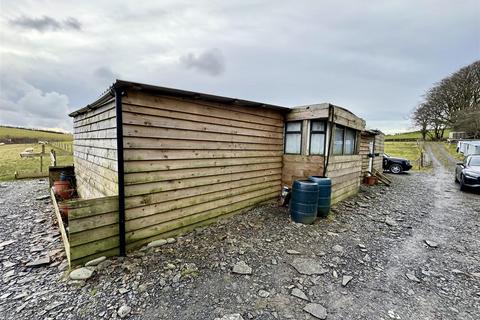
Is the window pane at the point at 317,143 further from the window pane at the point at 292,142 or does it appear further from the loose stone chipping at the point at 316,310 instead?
the loose stone chipping at the point at 316,310

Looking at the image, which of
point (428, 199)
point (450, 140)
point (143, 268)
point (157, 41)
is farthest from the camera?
point (450, 140)

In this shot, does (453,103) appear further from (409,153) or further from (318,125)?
(318,125)

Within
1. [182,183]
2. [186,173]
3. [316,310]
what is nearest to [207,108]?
[186,173]

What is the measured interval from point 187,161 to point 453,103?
4120cm

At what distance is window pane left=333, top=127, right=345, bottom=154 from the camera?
628cm

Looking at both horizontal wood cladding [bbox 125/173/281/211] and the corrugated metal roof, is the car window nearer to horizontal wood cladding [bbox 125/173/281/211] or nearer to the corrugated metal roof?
horizontal wood cladding [bbox 125/173/281/211]

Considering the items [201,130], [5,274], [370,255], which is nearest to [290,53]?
[201,130]

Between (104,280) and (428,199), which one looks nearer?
(104,280)

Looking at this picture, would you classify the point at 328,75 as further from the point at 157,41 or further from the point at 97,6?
the point at 97,6

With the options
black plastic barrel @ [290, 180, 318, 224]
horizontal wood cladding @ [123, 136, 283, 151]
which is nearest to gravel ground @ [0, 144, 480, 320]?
black plastic barrel @ [290, 180, 318, 224]

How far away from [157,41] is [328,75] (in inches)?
345

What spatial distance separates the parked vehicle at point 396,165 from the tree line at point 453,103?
17.6 metres

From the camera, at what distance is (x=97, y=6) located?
4898 millimetres

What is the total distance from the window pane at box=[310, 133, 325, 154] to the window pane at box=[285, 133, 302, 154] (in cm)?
38
